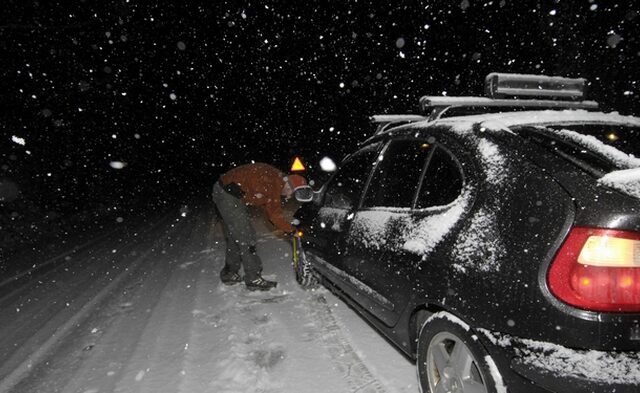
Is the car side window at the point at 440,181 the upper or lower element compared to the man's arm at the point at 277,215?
upper

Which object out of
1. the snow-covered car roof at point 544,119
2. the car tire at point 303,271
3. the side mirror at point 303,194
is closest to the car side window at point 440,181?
the snow-covered car roof at point 544,119

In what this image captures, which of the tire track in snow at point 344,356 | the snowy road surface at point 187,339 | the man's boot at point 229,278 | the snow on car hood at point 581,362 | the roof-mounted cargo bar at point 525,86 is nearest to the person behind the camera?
the snow on car hood at point 581,362

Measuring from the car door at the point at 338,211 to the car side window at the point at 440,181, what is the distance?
81 cm

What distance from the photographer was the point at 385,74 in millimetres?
15594

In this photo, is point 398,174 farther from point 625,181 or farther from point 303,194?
point 625,181

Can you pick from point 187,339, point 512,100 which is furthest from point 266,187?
point 512,100

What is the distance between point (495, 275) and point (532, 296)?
165 millimetres

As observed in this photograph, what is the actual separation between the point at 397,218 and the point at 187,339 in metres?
2.42

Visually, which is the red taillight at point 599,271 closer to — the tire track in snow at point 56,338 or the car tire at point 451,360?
the car tire at point 451,360

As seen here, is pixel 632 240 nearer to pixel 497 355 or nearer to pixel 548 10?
pixel 497 355

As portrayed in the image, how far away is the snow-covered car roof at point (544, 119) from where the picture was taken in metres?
2.12

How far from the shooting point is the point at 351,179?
12.1 feet

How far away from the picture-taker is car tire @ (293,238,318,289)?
4.83m

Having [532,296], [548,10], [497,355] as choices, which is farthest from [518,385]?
[548,10]
